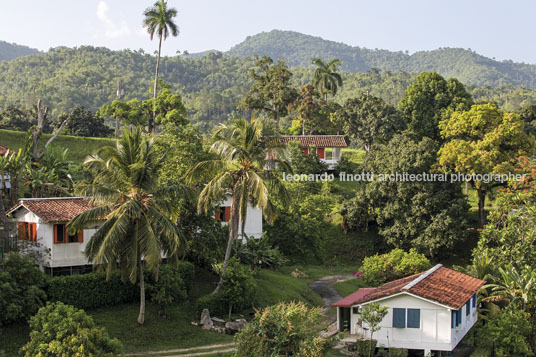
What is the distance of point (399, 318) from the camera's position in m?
28.7

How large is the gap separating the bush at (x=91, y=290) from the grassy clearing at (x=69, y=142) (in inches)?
1098

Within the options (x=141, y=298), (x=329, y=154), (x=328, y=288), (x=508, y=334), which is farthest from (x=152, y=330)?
(x=329, y=154)

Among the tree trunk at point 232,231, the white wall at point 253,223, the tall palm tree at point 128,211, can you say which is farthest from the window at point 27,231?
the white wall at point 253,223

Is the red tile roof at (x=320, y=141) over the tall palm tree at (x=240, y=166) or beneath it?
over

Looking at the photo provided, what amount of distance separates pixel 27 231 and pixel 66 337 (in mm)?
10864

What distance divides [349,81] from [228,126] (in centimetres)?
13193

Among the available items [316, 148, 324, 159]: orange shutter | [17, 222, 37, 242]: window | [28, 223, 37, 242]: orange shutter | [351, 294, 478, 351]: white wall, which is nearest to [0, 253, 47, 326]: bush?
[28, 223, 37, 242]: orange shutter

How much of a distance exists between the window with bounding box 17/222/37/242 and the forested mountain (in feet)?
Result: 254

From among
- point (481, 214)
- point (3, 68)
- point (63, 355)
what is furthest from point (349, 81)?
point (63, 355)

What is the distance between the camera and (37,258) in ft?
97.0

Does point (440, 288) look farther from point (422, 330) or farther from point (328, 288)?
point (328, 288)

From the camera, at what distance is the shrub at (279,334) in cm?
2347

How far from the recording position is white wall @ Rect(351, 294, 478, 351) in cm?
2798

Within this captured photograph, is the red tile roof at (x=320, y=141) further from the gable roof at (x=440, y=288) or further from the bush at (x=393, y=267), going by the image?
the gable roof at (x=440, y=288)
